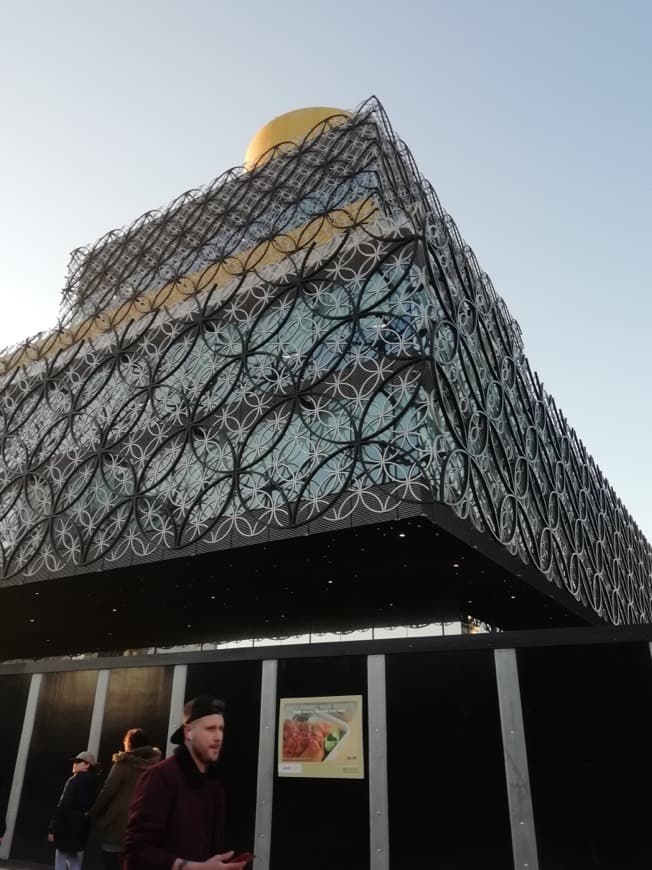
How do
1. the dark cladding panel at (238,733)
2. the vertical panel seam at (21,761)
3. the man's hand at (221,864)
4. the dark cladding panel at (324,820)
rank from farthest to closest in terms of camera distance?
the vertical panel seam at (21,761) < the dark cladding panel at (238,733) < the dark cladding panel at (324,820) < the man's hand at (221,864)

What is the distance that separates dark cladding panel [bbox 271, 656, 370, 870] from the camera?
9148 mm

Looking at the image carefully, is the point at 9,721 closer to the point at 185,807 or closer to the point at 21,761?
the point at 21,761

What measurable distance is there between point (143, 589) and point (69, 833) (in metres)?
14.2

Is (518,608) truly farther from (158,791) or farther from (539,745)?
(158,791)

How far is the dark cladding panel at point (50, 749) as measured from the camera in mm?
11391

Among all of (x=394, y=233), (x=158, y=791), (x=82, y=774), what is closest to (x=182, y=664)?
(x=82, y=774)

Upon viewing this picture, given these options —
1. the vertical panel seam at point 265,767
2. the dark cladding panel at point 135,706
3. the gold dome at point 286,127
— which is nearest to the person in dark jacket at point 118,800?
the vertical panel seam at point 265,767

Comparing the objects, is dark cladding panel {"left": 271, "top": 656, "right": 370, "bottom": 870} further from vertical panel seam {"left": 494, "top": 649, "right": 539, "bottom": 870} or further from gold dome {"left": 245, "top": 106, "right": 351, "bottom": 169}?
gold dome {"left": 245, "top": 106, "right": 351, "bottom": 169}

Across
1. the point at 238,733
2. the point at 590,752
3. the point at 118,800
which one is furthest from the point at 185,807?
the point at 238,733

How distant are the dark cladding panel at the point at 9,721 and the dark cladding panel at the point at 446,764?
23.9 ft

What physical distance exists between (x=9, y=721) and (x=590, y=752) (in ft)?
33.8

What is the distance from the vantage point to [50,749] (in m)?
12.0

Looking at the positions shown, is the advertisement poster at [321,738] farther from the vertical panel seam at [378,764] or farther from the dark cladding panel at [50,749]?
the dark cladding panel at [50,749]

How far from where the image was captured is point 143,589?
21906 mm
